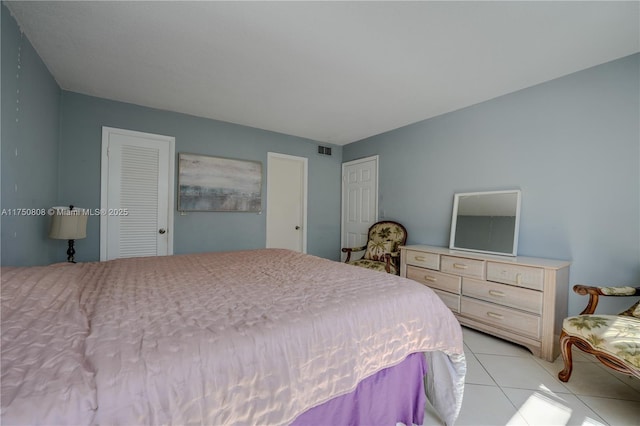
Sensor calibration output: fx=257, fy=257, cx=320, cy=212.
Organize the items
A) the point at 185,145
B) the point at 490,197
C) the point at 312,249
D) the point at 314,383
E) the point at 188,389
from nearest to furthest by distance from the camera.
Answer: the point at 188,389 < the point at 314,383 < the point at 490,197 < the point at 185,145 < the point at 312,249

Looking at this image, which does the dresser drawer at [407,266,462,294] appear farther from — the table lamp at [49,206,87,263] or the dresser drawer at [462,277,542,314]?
the table lamp at [49,206,87,263]

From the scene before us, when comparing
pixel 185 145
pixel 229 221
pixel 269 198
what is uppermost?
pixel 185 145

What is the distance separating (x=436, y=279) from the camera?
9.55 ft

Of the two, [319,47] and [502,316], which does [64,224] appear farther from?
[502,316]

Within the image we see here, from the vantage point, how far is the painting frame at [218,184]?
3359mm

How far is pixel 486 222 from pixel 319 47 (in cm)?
248

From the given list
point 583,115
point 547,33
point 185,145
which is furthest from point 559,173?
point 185,145

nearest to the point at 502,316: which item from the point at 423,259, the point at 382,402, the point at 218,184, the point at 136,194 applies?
the point at 423,259

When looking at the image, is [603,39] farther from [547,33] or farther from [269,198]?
[269,198]

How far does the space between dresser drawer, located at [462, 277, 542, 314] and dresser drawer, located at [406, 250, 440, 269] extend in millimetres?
343

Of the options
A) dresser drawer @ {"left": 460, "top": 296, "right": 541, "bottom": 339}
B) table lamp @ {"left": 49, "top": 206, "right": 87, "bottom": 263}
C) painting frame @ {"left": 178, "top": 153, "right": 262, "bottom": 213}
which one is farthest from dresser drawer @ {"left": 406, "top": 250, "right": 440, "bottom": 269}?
table lamp @ {"left": 49, "top": 206, "right": 87, "bottom": 263}

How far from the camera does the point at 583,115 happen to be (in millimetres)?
2309

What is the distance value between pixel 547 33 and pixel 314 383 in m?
2.65

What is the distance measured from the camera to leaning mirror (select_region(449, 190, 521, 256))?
2668mm
